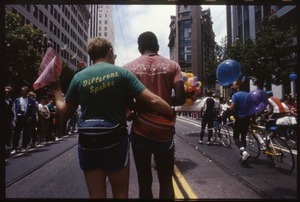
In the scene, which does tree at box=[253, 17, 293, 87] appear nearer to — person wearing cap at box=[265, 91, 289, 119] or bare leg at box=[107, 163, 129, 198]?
person wearing cap at box=[265, 91, 289, 119]

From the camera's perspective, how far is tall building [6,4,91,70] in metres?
39.5

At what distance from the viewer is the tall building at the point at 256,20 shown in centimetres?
2556

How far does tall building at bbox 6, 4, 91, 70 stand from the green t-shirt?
25779mm

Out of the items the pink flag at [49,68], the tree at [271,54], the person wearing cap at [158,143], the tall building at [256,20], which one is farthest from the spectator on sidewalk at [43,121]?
the tall building at [256,20]

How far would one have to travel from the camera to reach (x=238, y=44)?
27.6 m

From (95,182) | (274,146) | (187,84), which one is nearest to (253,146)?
(274,146)

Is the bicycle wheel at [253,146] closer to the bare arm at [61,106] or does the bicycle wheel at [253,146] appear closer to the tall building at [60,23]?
the bare arm at [61,106]

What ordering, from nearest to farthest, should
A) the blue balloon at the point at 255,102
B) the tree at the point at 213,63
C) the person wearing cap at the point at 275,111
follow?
the blue balloon at the point at 255,102
the person wearing cap at the point at 275,111
the tree at the point at 213,63

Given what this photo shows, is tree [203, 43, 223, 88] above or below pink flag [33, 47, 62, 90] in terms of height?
above

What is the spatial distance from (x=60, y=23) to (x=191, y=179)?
186 feet

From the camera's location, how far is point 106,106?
7.55 feet

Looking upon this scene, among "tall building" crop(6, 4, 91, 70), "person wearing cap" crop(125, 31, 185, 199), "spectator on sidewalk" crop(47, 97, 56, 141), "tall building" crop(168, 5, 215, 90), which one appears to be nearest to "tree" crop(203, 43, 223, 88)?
"tall building" crop(6, 4, 91, 70)

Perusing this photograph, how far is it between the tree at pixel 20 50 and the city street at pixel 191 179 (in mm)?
16013

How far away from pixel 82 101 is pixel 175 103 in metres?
0.96
